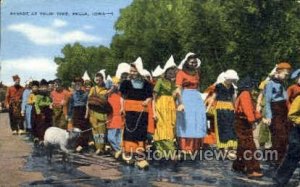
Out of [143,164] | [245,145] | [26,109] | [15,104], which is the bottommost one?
[143,164]

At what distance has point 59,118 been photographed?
41.8 feet

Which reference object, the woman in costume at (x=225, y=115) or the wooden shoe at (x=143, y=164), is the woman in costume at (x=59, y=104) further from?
the wooden shoe at (x=143, y=164)

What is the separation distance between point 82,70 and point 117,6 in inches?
201

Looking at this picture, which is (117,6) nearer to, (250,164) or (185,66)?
(185,66)

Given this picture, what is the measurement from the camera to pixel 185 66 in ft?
30.8

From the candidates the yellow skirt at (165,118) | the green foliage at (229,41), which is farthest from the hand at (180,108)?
the green foliage at (229,41)

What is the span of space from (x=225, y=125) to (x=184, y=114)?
957 millimetres

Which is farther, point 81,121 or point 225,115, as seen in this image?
point 81,121

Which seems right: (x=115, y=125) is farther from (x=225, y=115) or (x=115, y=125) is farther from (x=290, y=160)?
(x=290, y=160)

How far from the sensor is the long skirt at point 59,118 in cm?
1272

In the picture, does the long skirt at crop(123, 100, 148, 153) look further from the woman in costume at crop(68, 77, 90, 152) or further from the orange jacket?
the woman in costume at crop(68, 77, 90, 152)

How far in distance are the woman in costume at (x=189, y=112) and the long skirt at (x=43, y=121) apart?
10.3 feet

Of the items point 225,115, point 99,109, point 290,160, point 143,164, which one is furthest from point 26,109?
point 290,160

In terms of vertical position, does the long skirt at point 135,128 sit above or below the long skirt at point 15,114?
below
